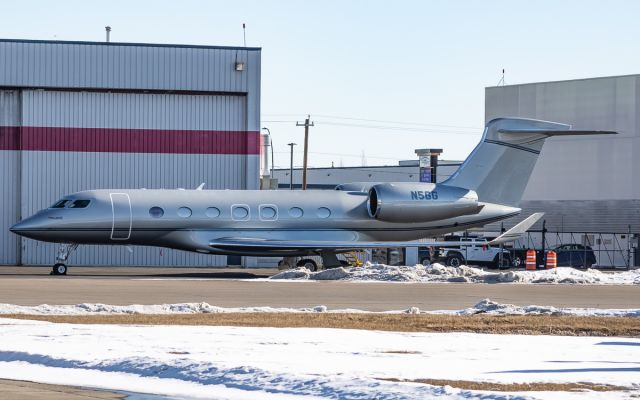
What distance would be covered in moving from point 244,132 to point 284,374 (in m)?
37.6

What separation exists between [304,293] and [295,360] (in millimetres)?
15052

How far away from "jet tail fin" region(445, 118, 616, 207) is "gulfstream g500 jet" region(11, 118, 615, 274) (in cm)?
4

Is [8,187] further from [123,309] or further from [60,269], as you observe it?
[123,309]

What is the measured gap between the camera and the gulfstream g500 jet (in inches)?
1571

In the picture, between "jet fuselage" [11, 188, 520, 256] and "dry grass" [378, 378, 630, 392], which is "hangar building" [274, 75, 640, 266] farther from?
"dry grass" [378, 378, 630, 392]

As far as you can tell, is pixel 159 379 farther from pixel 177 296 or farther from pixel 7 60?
pixel 7 60

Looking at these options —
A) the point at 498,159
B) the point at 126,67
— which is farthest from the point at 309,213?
the point at 126,67

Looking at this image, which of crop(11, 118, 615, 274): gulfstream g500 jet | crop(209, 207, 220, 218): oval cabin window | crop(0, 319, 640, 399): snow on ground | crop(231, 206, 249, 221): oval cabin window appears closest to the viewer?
crop(0, 319, 640, 399): snow on ground

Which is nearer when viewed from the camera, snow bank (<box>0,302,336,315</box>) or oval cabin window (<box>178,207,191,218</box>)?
snow bank (<box>0,302,336,315</box>)

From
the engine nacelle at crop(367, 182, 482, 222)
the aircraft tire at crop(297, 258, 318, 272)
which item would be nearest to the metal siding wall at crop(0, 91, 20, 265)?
the aircraft tire at crop(297, 258, 318, 272)

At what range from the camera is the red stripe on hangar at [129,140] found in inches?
1914

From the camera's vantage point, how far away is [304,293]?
29219mm

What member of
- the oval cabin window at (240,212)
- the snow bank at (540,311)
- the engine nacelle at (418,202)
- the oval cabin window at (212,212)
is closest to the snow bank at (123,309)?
the snow bank at (540,311)

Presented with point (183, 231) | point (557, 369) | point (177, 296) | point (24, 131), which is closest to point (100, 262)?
point (24, 131)
